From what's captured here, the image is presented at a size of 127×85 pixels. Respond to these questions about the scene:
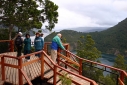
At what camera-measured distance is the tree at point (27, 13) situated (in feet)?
43.3

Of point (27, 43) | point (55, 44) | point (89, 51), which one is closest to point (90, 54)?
point (89, 51)

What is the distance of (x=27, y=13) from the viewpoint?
46.2 feet

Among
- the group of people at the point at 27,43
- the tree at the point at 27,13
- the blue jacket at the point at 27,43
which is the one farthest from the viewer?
the tree at the point at 27,13

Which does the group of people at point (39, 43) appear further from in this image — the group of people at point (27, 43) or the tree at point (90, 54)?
the tree at point (90, 54)

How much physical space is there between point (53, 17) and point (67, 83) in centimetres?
1216

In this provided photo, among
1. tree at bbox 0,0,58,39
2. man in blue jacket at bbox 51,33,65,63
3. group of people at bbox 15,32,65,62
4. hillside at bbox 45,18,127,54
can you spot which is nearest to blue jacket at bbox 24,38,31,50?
group of people at bbox 15,32,65,62

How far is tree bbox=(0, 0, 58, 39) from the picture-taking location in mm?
13188

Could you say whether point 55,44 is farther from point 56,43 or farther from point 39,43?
point 39,43

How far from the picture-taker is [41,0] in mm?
15820

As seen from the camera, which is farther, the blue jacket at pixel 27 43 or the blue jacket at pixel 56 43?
the blue jacket at pixel 27 43

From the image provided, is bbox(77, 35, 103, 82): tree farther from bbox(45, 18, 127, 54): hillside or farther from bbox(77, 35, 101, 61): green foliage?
bbox(45, 18, 127, 54): hillside

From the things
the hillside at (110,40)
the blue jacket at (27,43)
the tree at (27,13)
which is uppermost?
the tree at (27,13)

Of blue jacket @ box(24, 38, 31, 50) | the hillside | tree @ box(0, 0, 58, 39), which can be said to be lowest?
the hillside

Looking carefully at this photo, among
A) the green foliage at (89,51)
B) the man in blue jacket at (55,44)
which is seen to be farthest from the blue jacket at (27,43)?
the green foliage at (89,51)
